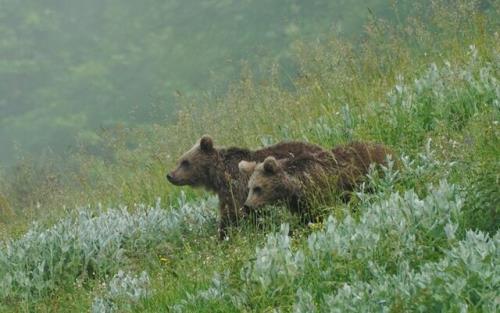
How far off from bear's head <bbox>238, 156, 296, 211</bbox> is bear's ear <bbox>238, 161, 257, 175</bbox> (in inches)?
17.7

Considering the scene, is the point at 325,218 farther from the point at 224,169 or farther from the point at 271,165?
the point at 224,169

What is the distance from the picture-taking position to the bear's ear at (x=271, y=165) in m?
8.12

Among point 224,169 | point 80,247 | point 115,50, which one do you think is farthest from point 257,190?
point 115,50

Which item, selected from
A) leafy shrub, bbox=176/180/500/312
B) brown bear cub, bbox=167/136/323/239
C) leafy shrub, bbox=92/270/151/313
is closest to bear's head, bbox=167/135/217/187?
brown bear cub, bbox=167/136/323/239

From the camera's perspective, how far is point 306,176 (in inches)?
318

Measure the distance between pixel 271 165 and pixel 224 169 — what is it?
3.95 ft

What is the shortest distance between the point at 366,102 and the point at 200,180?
223cm

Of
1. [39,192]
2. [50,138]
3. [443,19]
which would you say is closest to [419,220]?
[443,19]

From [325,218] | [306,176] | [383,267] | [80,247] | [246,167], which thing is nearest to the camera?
[383,267]

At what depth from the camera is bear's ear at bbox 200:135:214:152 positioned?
9.34 meters

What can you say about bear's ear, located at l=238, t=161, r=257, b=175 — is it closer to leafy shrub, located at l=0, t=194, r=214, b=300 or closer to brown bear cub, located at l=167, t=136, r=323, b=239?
brown bear cub, located at l=167, t=136, r=323, b=239

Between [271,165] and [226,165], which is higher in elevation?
[271,165]

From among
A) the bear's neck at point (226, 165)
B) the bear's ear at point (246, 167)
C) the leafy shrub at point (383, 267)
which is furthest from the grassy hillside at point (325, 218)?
the bear's ear at point (246, 167)

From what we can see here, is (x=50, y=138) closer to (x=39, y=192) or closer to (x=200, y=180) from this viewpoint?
(x=39, y=192)
